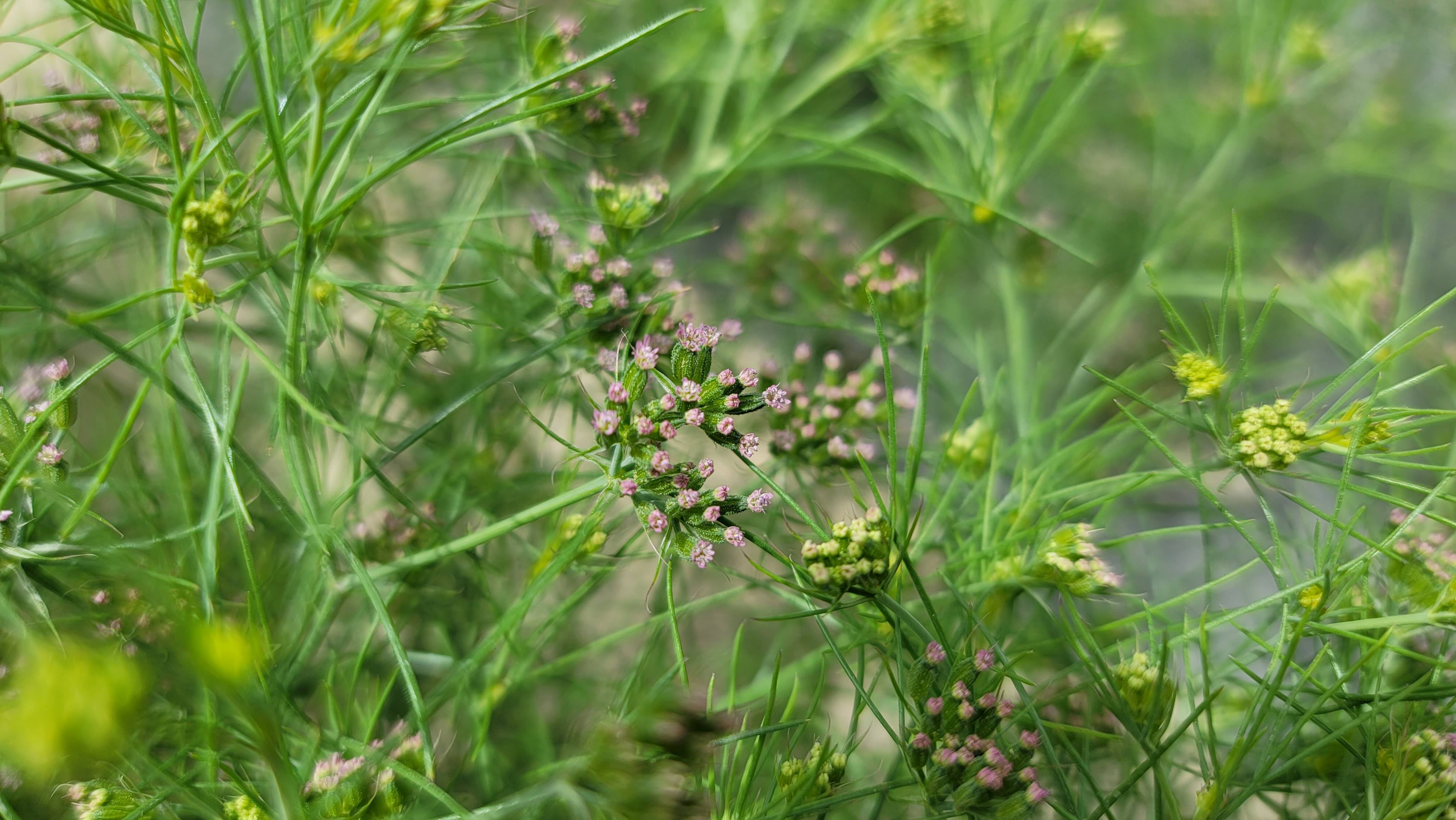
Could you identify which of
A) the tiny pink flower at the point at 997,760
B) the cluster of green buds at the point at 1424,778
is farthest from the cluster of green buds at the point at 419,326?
the cluster of green buds at the point at 1424,778

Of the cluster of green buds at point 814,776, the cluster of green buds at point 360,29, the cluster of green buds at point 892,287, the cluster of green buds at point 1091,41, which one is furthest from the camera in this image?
the cluster of green buds at point 1091,41

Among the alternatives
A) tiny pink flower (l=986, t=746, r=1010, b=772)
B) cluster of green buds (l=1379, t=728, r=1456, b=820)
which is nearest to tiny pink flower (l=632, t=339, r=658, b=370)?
tiny pink flower (l=986, t=746, r=1010, b=772)

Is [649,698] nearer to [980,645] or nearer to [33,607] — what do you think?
[980,645]

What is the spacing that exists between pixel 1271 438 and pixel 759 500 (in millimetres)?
507

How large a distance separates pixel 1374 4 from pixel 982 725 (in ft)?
6.78

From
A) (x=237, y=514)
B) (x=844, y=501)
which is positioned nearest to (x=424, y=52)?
(x=237, y=514)

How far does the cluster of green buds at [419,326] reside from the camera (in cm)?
77

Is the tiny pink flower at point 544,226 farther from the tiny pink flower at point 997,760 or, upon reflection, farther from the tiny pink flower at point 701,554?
the tiny pink flower at point 997,760

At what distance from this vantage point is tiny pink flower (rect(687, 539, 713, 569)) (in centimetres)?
67

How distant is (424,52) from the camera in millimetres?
1277

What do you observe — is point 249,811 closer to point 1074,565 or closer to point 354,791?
point 354,791

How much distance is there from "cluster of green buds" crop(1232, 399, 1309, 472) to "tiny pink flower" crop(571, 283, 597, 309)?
65 centimetres

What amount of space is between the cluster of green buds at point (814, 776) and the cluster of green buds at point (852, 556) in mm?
168

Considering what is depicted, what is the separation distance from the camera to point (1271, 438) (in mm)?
791
